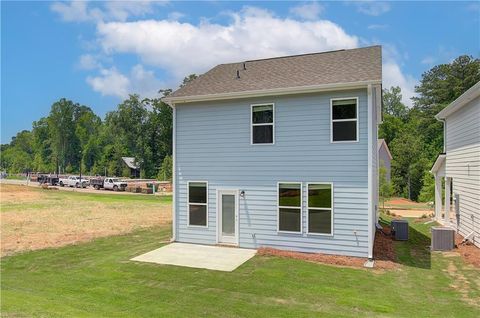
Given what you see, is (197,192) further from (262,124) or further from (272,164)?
(262,124)

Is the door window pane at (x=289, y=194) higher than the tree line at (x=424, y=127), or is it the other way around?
the tree line at (x=424, y=127)

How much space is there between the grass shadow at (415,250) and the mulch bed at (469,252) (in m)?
0.94

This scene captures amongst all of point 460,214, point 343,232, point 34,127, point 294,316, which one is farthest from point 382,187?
point 34,127

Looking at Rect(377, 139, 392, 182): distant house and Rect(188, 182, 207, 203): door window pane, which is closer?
Rect(188, 182, 207, 203): door window pane

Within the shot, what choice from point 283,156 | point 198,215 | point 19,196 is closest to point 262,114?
point 283,156

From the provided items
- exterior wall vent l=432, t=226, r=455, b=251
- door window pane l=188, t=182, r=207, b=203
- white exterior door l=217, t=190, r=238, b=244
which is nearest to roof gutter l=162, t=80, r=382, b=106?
door window pane l=188, t=182, r=207, b=203

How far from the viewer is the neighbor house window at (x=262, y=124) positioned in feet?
38.3

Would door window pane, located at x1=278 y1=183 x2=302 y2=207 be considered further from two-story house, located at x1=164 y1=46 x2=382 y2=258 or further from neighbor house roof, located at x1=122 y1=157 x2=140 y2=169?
neighbor house roof, located at x1=122 y1=157 x2=140 y2=169

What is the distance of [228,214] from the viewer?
12.2 meters

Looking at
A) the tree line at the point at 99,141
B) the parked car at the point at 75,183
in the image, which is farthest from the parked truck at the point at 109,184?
the tree line at the point at 99,141

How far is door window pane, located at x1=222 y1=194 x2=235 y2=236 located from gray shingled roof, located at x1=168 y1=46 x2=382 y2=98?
12.5ft

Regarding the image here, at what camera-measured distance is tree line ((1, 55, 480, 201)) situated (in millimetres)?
42812

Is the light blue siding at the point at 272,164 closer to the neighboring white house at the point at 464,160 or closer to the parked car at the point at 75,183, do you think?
the neighboring white house at the point at 464,160

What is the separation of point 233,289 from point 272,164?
4.87 meters
